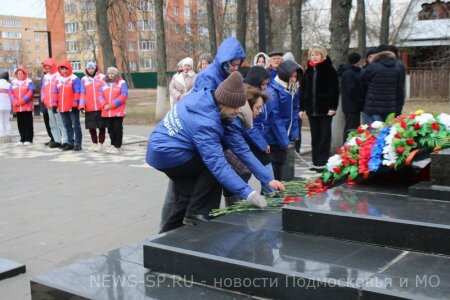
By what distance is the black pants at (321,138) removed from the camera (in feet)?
28.3

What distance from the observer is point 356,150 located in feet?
15.5

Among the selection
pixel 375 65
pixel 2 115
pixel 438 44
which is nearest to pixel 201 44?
pixel 438 44

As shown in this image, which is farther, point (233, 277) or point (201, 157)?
point (201, 157)

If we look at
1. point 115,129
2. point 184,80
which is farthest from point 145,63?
point 184,80

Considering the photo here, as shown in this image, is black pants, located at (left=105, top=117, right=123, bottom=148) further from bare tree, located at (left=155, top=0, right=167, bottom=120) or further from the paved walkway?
bare tree, located at (left=155, top=0, right=167, bottom=120)

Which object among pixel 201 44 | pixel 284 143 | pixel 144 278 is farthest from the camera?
pixel 201 44

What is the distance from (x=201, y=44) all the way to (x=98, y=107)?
38341 mm

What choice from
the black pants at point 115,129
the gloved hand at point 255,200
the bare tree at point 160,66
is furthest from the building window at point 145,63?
the gloved hand at point 255,200

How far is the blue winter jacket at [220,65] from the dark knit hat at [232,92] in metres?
1.03

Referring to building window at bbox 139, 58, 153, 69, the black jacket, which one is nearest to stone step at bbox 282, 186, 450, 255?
the black jacket

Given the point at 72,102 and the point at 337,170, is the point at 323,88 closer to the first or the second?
the point at 337,170

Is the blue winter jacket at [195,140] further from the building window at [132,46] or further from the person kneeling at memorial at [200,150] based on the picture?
the building window at [132,46]

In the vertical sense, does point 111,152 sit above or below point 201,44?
below

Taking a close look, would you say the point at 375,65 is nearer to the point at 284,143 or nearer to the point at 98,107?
the point at 284,143
